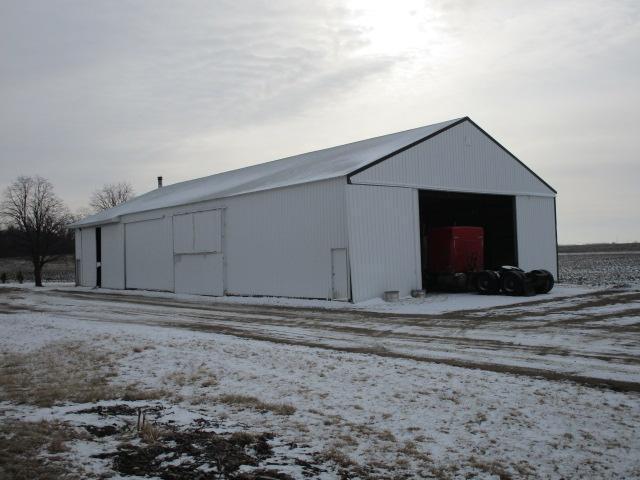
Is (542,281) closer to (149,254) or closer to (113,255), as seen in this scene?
(149,254)

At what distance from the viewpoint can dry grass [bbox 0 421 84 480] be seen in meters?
4.92

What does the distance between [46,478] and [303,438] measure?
234 cm

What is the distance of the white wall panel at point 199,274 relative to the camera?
27.1 metres

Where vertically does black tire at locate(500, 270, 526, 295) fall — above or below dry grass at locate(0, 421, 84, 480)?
above

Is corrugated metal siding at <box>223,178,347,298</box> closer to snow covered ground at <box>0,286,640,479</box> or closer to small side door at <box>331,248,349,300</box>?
small side door at <box>331,248,349,300</box>

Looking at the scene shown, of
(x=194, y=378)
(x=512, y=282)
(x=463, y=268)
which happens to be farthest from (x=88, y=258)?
(x=194, y=378)

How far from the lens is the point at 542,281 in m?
22.9

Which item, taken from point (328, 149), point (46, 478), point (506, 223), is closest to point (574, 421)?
point (46, 478)

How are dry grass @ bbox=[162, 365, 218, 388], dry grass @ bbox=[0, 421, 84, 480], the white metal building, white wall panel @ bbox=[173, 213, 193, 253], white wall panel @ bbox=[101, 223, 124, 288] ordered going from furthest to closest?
1. white wall panel @ bbox=[101, 223, 124, 288]
2. white wall panel @ bbox=[173, 213, 193, 253]
3. the white metal building
4. dry grass @ bbox=[162, 365, 218, 388]
5. dry grass @ bbox=[0, 421, 84, 480]

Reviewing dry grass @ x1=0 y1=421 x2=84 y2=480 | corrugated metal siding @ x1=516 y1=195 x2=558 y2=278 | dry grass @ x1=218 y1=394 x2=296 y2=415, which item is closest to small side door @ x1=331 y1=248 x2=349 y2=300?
corrugated metal siding @ x1=516 y1=195 x2=558 y2=278

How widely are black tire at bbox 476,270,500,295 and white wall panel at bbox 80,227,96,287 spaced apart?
25.4 meters

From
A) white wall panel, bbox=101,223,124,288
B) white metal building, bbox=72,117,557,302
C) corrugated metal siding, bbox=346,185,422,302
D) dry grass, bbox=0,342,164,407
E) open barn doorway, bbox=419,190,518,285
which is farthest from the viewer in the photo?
white wall panel, bbox=101,223,124,288

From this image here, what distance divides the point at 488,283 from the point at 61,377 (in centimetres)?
1755

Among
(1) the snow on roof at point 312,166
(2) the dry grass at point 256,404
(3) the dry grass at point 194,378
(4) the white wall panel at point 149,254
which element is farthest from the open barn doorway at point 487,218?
(2) the dry grass at point 256,404
